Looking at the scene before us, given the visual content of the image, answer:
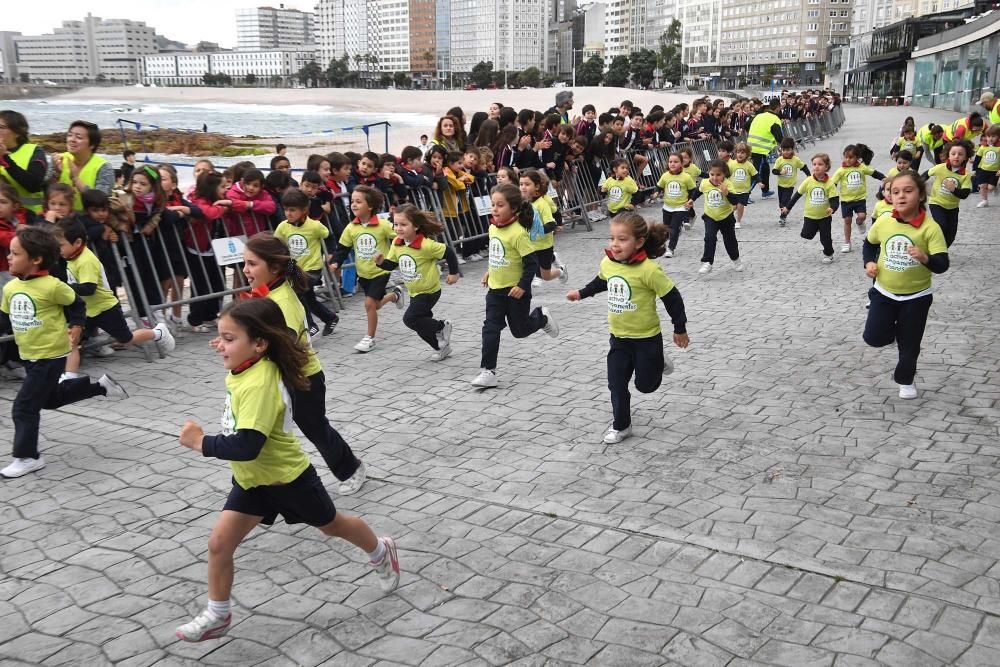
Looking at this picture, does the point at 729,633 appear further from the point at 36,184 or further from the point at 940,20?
the point at 940,20

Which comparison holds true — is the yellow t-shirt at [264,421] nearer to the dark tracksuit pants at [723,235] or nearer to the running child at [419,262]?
the running child at [419,262]

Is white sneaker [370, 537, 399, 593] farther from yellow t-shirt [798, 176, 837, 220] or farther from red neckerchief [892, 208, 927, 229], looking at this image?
yellow t-shirt [798, 176, 837, 220]

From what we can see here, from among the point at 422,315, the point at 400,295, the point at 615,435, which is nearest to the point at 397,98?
the point at 400,295

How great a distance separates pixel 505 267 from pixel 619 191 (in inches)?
270

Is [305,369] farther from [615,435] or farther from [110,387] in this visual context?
[110,387]

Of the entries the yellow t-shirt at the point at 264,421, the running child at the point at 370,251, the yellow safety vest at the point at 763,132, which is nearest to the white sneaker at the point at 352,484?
the yellow t-shirt at the point at 264,421

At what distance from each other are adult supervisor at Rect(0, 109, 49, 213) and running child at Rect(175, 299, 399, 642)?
5393mm

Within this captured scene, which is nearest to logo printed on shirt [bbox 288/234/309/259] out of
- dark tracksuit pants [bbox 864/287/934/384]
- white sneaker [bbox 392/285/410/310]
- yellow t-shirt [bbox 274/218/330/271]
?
yellow t-shirt [bbox 274/218/330/271]

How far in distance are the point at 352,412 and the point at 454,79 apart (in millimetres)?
195715

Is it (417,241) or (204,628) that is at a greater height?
(417,241)

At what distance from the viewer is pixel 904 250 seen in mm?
6551

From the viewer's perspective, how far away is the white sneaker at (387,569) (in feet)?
13.8

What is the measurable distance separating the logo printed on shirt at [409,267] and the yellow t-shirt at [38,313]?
→ 9.19 ft

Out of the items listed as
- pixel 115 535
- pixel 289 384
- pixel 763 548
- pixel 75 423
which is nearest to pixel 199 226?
pixel 75 423
